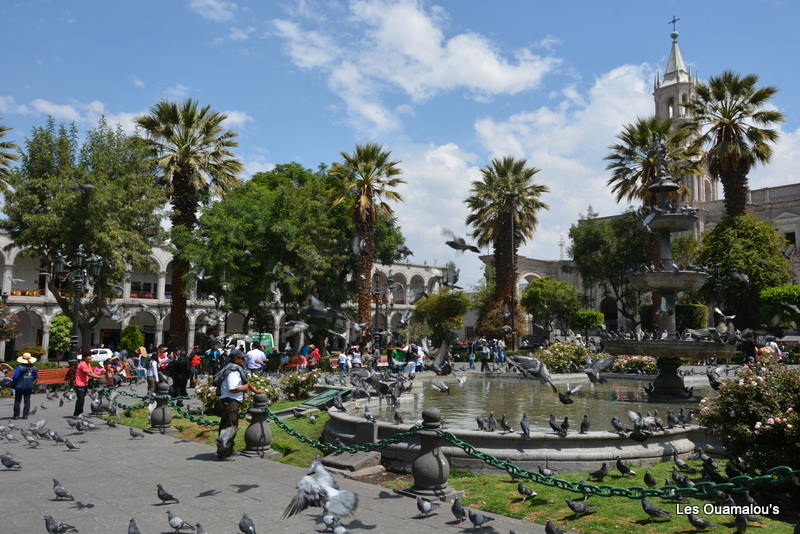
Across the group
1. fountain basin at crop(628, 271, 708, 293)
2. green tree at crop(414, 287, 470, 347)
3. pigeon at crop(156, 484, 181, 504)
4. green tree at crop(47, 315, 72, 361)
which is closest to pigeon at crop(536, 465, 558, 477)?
pigeon at crop(156, 484, 181, 504)

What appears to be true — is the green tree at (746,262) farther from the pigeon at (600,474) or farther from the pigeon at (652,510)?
the pigeon at (652,510)

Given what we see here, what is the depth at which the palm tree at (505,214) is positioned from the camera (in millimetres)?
32219

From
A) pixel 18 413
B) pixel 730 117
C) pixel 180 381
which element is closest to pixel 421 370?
pixel 180 381

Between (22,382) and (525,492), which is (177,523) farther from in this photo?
(22,382)

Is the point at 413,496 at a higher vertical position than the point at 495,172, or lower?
lower

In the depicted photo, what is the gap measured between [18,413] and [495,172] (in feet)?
89.1

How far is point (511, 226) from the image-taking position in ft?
103

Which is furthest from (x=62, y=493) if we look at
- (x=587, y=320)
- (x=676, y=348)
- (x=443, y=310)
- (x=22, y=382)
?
(x=587, y=320)

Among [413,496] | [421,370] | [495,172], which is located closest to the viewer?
[413,496]

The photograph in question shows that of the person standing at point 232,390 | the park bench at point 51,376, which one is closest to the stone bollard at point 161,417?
the person standing at point 232,390

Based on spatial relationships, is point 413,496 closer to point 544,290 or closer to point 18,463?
point 18,463

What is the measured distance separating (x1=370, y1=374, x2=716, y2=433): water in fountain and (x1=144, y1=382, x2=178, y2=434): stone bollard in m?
3.66

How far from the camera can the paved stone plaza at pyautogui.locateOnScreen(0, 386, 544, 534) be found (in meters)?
5.05

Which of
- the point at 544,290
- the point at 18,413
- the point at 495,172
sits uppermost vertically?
the point at 495,172
